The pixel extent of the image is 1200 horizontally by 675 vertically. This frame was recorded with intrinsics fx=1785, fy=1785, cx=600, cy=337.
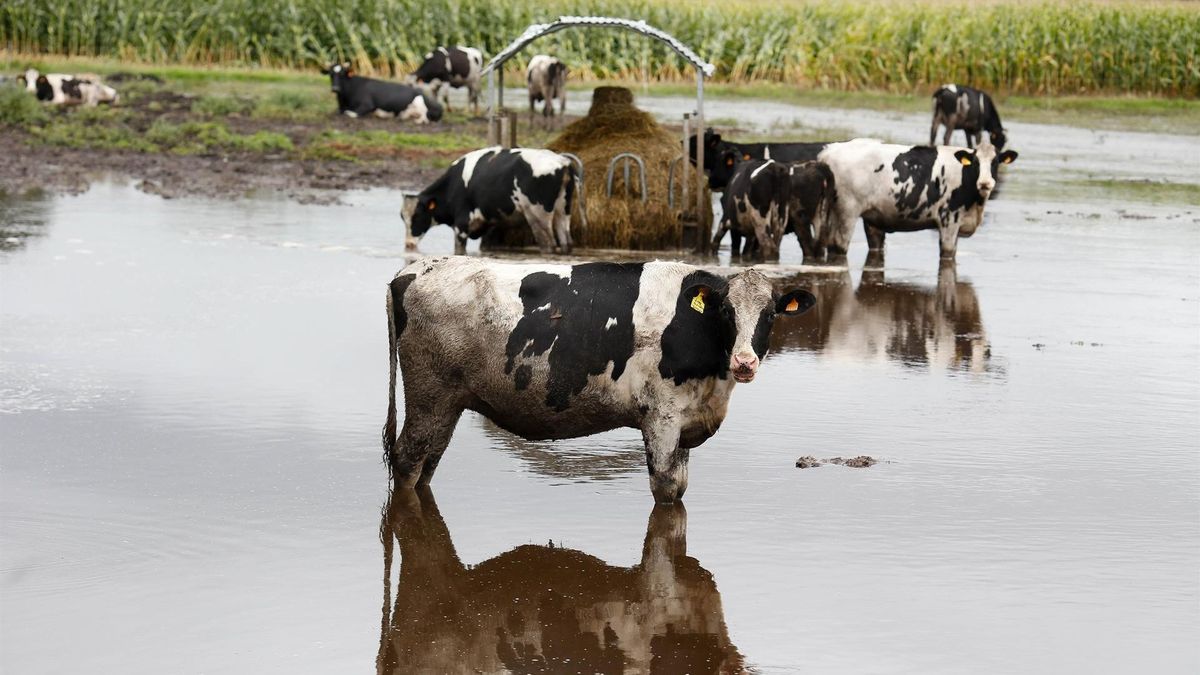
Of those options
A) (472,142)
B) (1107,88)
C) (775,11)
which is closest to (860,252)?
(472,142)

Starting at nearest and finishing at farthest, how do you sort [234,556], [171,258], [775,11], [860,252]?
[234,556] → [171,258] → [860,252] → [775,11]

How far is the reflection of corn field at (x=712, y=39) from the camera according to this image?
148 ft

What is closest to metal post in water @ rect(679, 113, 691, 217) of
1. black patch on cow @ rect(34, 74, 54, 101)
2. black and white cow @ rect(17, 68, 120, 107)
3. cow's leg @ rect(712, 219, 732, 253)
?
cow's leg @ rect(712, 219, 732, 253)

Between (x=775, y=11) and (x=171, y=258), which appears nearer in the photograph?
(x=171, y=258)

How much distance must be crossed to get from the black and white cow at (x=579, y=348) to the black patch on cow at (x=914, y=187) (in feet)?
34.0

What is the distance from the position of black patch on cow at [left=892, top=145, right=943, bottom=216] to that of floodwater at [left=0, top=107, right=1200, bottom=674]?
3.38 meters

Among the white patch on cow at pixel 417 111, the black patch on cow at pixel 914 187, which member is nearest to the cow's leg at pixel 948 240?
the black patch on cow at pixel 914 187

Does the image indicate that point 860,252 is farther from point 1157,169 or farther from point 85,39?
point 85,39

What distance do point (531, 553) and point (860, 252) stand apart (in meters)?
12.8

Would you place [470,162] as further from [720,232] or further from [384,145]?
[384,145]

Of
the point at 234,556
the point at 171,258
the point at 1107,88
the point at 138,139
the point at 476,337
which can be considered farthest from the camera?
the point at 1107,88

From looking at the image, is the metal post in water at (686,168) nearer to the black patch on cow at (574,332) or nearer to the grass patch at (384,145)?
the grass patch at (384,145)

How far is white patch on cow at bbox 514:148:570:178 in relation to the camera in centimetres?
1884

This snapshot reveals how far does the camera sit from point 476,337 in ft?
30.4
